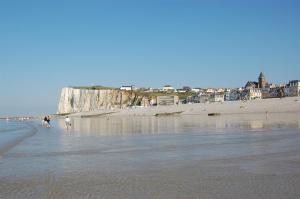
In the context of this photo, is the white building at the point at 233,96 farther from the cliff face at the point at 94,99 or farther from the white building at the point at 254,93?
the cliff face at the point at 94,99

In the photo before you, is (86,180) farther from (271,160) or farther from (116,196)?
(271,160)

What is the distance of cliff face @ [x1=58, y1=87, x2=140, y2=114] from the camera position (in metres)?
176

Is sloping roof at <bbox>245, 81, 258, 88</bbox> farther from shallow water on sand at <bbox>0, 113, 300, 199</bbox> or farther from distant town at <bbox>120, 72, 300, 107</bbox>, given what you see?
shallow water on sand at <bbox>0, 113, 300, 199</bbox>

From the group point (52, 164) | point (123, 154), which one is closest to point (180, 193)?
point (52, 164)

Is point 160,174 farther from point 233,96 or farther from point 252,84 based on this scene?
point 252,84

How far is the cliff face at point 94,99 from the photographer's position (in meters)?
176

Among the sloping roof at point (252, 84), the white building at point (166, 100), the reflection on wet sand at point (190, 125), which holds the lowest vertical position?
the reflection on wet sand at point (190, 125)

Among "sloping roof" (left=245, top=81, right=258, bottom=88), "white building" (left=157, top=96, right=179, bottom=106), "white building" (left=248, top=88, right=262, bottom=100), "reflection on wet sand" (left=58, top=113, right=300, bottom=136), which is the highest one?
"sloping roof" (left=245, top=81, right=258, bottom=88)

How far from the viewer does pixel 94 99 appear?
587 ft

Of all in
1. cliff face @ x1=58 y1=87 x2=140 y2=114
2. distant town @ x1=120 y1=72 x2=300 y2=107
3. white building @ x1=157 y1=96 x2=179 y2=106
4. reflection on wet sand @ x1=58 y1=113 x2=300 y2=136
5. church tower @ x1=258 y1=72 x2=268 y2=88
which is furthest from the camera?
cliff face @ x1=58 y1=87 x2=140 y2=114

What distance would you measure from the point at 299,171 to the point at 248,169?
1213mm

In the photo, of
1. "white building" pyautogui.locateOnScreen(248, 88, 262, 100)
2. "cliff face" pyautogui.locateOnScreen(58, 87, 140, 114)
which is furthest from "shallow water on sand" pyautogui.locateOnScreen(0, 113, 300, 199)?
"cliff face" pyautogui.locateOnScreen(58, 87, 140, 114)

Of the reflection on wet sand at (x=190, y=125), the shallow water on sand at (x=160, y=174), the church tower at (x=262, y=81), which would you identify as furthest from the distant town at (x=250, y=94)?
the shallow water on sand at (x=160, y=174)

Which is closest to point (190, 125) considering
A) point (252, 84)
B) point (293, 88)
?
point (293, 88)
